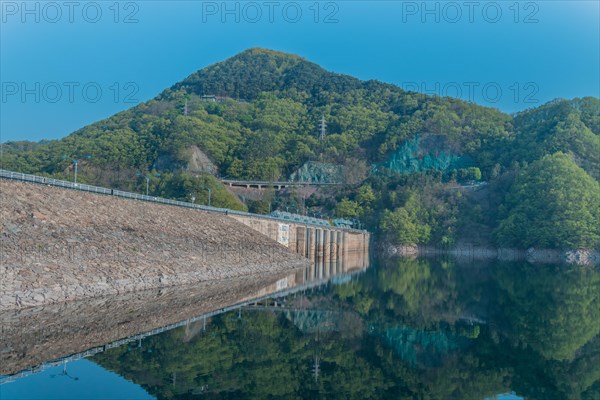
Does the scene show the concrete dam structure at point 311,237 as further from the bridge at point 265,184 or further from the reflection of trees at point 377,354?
the bridge at point 265,184

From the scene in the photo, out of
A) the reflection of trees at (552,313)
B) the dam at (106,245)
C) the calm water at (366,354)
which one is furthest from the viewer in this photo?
the dam at (106,245)

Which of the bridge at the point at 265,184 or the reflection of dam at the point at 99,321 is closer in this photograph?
the reflection of dam at the point at 99,321

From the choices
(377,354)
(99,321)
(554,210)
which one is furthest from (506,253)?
(99,321)

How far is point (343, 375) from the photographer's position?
59.5 ft

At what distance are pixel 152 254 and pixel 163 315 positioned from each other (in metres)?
14.8

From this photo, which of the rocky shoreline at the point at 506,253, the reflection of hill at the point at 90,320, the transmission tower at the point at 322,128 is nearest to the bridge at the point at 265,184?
the transmission tower at the point at 322,128

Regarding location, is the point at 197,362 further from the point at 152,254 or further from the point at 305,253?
the point at 305,253

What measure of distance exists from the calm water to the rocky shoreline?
234 ft

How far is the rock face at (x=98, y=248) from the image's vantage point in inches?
1180

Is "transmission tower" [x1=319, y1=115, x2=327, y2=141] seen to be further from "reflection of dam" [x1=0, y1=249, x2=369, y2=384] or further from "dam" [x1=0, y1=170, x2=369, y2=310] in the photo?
"reflection of dam" [x1=0, y1=249, x2=369, y2=384]

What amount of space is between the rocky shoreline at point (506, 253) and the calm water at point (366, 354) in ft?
234

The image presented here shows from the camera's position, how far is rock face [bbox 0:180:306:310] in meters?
30.0

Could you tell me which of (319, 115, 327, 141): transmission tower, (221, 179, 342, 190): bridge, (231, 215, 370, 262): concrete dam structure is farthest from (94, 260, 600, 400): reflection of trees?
(319, 115, 327, 141): transmission tower

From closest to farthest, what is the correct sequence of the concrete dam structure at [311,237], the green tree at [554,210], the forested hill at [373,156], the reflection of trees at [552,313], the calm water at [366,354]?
the calm water at [366,354]
the reflection of trees at [552,313]
the concrete dam structure at [311,237]
the green tree at [554,210]
the forested hill at [373,156]
